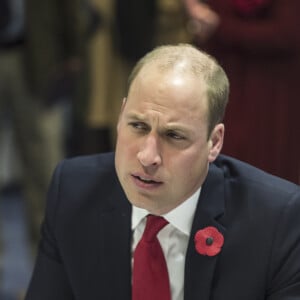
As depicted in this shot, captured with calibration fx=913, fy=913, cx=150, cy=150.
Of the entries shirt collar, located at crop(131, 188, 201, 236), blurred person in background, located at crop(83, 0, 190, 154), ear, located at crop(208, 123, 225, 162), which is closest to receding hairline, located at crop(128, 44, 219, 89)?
ear, located at crop(208, 123, 225, 162)

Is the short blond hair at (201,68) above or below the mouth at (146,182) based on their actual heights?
above

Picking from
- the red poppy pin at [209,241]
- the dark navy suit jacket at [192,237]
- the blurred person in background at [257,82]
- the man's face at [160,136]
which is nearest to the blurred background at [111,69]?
the blurred person in background at [257,82]

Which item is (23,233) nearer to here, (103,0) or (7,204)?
(7,204)

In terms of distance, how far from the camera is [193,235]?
1.97m

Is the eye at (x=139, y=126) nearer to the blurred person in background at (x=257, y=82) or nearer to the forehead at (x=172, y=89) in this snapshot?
the forehead at (x=172, y=89)

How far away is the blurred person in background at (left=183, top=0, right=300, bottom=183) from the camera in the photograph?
2998mm

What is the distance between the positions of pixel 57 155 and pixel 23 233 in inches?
29.7

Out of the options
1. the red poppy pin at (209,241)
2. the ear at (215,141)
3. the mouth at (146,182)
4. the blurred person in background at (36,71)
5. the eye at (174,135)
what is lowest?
the blurred person in background at (36,71)

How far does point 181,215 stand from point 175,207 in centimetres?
4

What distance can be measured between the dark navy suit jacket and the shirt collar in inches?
0.7

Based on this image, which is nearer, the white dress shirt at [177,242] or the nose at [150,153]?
the nose at [150,153]

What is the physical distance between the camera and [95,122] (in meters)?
3.76

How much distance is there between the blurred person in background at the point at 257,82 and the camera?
300cm

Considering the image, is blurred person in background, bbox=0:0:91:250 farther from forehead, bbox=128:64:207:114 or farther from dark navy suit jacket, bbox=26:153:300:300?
forehead, bbox=128:64:207:114
